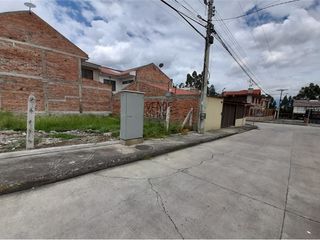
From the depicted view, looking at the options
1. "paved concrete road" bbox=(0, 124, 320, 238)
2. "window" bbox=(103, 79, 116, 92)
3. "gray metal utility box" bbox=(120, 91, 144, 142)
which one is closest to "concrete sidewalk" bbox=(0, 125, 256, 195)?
"paved concrete road" bbox=(0, 124, 320, 238)

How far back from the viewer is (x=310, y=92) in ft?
181

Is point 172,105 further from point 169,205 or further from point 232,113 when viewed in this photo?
point 169,205

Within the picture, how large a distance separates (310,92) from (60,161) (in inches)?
2879

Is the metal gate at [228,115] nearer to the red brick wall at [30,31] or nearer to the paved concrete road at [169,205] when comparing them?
the paved concrete road at [169,205]

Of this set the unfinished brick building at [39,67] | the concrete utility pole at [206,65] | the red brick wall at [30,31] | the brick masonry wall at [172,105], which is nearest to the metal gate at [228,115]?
the brick masonry wall at [172,105]

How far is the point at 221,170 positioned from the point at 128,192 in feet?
8.70

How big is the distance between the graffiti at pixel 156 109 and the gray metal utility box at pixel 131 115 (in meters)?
5.39

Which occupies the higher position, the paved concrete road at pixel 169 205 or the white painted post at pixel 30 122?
the white painted post at pixel 30 122

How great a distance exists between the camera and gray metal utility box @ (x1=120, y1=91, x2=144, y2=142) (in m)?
6.04

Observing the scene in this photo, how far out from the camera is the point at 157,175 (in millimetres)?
4012

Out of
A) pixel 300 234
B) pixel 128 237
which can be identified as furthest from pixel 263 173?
pixel 128 237

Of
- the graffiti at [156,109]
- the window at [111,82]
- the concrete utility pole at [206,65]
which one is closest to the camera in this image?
the concrete utility pole at [206,65]

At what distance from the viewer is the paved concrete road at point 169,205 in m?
2.21

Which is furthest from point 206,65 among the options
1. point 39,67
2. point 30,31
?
point 30,31
